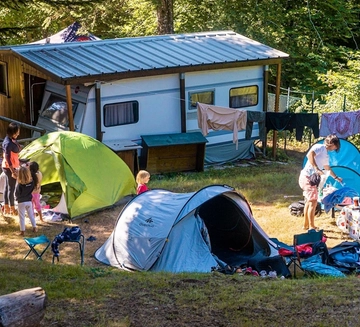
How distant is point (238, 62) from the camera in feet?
55.2

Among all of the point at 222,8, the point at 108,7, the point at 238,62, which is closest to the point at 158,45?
the point at 238,62

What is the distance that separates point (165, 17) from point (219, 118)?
6.17 meters

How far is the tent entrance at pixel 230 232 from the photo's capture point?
1041cm

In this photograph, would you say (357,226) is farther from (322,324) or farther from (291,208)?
(322,324)

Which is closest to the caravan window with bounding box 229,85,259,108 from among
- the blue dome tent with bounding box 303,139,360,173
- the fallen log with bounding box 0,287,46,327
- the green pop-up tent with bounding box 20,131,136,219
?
the blue dome tent with bounding box 303,139,360,173

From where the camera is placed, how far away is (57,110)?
52.6 feet

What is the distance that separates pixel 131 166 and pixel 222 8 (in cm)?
975

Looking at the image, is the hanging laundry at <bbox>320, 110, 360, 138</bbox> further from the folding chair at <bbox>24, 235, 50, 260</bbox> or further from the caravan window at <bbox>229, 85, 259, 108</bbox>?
the folding chair at <bbox>24, 235, 50, 260</bbox>

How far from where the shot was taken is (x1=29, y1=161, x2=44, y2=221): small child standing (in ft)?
36.5

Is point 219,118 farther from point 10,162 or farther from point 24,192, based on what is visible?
point 24,192

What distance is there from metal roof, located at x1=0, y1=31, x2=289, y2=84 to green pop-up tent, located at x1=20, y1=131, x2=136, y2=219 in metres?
2.47

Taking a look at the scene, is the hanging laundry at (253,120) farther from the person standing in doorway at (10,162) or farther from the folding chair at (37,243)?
the folding chair at (37,243)

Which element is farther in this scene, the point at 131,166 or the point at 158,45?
the point at 158,45

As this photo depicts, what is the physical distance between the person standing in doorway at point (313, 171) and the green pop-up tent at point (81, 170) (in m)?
3.35
